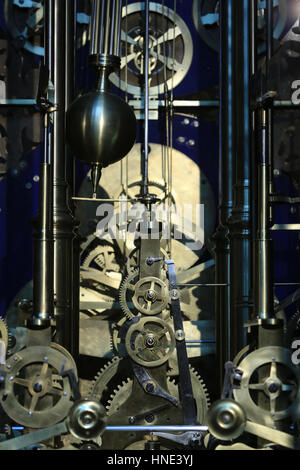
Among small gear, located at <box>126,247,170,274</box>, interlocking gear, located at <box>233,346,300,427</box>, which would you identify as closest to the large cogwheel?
interlocking gear, located at <box>233,346,300,427</box>

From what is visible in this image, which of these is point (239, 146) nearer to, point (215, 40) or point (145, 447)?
point (215, 40)

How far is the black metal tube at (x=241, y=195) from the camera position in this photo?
328cm

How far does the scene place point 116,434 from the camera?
101 inches

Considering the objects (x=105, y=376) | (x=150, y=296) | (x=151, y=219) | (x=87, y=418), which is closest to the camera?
(x=87, y=418)

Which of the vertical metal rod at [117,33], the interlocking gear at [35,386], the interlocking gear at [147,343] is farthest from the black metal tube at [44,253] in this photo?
the vertical metal rod at [117,33]

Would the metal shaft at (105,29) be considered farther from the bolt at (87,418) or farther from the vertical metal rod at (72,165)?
the bolt at (87,418)

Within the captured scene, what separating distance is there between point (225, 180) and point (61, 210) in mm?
772

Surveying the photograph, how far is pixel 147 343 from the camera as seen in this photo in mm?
2766

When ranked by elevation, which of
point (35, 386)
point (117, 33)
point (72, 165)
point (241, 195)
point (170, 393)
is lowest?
point (170, 393)

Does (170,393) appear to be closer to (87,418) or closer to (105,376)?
(105,376)

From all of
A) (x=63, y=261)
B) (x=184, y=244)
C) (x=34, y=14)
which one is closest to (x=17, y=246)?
(x=63, y=261)

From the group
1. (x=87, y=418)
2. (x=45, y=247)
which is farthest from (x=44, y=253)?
(x=87, y=418)

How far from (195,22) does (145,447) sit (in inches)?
86.2

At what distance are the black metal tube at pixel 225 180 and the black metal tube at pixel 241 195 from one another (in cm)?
3
